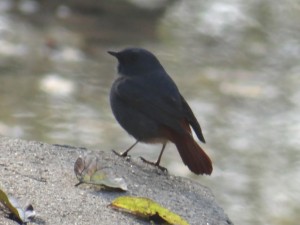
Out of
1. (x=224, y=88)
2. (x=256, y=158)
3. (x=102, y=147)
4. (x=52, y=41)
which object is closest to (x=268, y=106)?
(x=224, y=88)

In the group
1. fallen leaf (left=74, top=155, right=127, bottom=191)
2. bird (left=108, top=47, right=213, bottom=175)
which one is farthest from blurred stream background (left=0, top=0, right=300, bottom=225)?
fallen leaf (left=74, top=155, right=127, bottom=191)

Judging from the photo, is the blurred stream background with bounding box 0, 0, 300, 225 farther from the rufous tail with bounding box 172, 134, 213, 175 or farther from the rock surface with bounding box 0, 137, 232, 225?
the rock surface with bounding box 0, 137, 232, 225

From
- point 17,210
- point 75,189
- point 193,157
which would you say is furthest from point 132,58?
point 17,210

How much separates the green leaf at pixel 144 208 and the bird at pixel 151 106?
0.86 metres

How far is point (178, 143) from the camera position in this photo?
4.85m

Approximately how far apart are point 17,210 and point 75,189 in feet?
1.73

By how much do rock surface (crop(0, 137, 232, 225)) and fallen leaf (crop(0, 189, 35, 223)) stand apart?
35 millimetres

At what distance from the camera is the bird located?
4886mm

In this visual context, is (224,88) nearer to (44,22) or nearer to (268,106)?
(268,106)

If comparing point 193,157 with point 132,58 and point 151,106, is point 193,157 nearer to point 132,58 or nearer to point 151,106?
point 151,106

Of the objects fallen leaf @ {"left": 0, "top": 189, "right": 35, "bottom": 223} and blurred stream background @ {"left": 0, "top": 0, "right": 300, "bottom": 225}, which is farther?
blurred stream background @ {"left": 0, "top": 0, "right": 300, "bottom": 225}

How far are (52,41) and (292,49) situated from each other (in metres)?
2.00

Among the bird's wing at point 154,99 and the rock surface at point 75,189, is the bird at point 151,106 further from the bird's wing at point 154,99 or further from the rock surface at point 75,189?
the rock surface at point 75,189

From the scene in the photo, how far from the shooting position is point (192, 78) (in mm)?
8281
